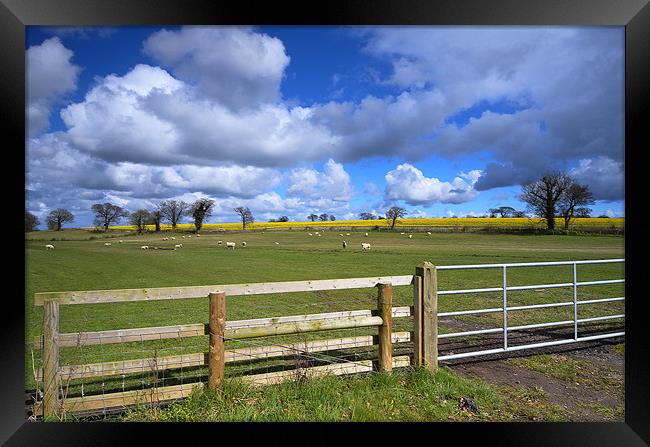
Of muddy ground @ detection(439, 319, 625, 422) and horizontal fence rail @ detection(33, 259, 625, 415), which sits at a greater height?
horizontal fence rail @ detection(33, 259, 625, 415)

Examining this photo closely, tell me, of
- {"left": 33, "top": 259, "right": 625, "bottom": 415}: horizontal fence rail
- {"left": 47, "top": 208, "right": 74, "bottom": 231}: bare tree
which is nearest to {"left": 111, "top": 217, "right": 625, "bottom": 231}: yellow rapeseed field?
{"left": 47, "top": 208, "right": 74, "bottom": 231}: bare tree

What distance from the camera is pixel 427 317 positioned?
414 centimetres

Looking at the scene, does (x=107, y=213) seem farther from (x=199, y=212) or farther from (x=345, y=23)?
(x=345, y=23)

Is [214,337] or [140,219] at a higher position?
[140,219]

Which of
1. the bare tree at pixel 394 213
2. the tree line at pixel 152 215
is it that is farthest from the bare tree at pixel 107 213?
the bare tree at pixel 394 213

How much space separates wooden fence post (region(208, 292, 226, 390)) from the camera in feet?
11.3

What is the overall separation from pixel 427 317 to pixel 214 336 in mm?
2164

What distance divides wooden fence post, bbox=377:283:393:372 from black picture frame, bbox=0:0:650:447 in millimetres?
919

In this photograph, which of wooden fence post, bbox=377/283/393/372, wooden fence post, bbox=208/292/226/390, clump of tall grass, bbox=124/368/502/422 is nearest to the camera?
clump of tall grass, bbox=124/368/502/422

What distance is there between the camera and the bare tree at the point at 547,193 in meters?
31.9

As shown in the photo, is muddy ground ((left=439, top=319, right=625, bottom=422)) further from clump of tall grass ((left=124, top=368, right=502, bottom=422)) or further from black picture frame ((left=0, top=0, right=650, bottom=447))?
black picture frame ((left=0, top=0, right=650, bottom=447))

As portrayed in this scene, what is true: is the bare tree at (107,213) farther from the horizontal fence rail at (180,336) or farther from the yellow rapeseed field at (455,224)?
the horizontal fence rail at (180,336)

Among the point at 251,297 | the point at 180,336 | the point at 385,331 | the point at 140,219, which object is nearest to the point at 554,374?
the point at 385,331

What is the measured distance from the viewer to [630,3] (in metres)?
3.00
